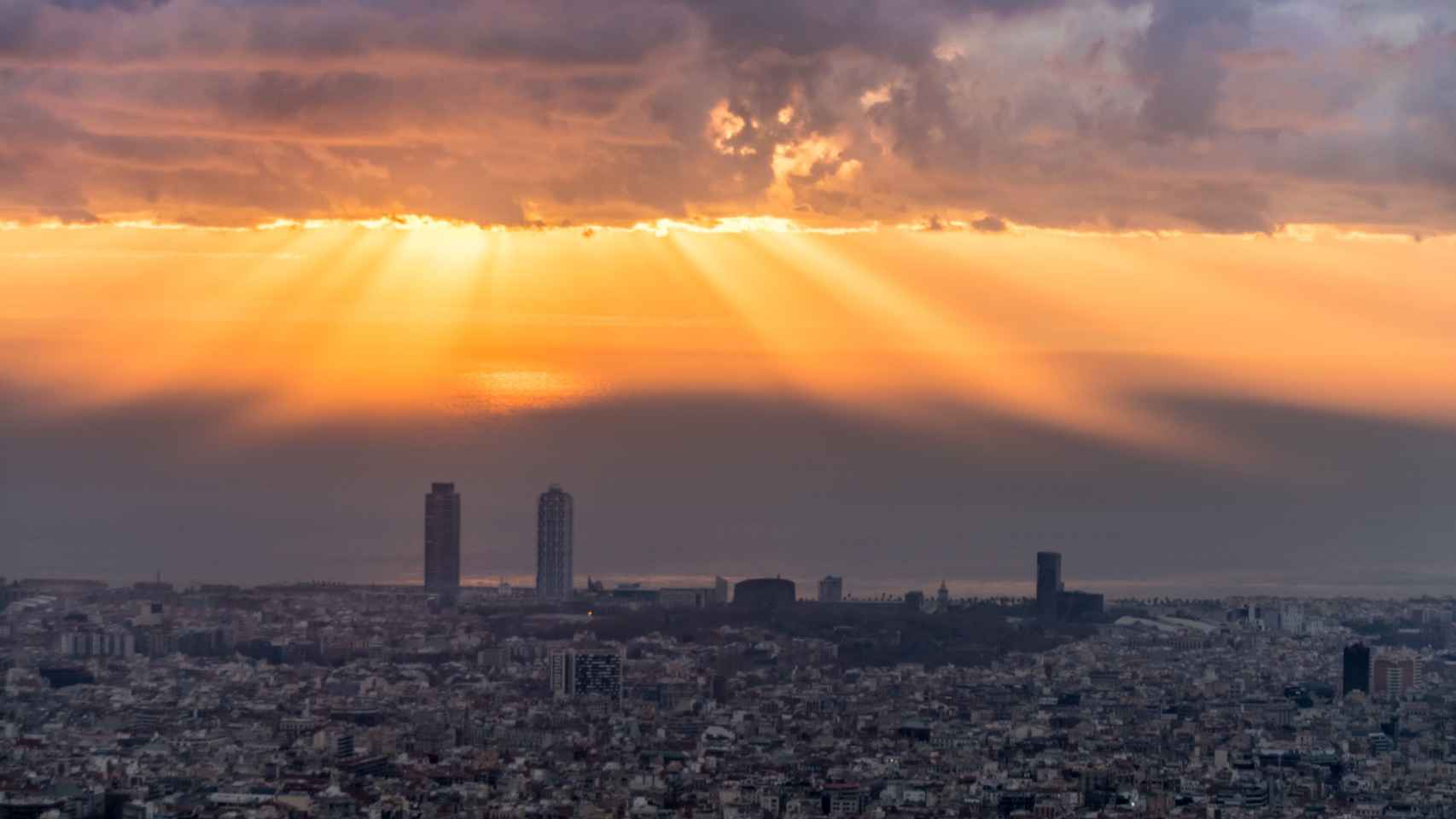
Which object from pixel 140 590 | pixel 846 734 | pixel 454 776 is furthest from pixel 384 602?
pixel 454 776

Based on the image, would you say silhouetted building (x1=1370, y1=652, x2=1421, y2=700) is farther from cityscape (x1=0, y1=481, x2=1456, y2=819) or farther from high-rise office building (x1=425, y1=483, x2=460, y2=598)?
high-rise office building (x1=425, y1=483, x2=460, y2=598)

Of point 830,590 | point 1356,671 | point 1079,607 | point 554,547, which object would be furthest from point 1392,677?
point 554,547

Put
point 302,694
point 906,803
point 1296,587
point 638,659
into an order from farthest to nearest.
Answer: point 1296,587 < point 638,659 < point 302,694 < point 906,803

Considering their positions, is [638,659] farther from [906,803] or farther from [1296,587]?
[1296,587]

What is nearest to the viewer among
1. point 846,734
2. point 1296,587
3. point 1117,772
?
point 1117,772

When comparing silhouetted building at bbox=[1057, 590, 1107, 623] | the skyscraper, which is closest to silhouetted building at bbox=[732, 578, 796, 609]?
the skyscraper

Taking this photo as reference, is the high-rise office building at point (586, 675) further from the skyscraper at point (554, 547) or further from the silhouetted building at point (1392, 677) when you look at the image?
the skyscraper at point (554, 547)
